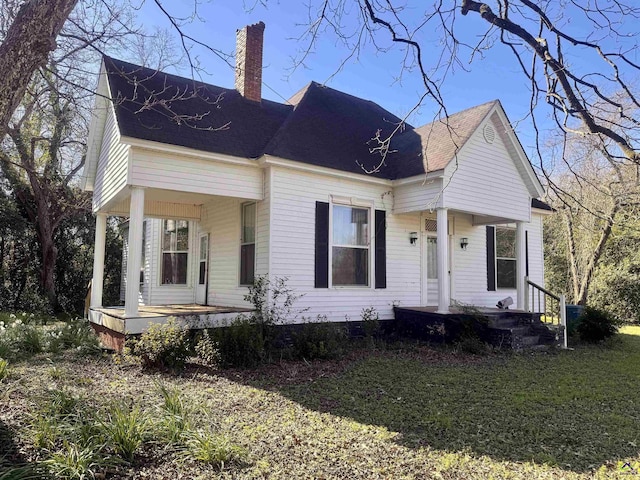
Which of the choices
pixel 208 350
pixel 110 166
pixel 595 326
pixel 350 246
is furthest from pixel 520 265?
pixel 110 166

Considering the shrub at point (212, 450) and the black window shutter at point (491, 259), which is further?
the black window shutter at point (491, 259)

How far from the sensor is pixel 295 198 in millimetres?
9617

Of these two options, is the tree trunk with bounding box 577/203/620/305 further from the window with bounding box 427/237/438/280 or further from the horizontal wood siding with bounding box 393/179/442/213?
the horizontal wood siding with bounding box 393/179/442/213

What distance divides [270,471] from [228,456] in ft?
1.31

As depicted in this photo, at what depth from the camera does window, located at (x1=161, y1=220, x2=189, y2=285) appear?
13000mm

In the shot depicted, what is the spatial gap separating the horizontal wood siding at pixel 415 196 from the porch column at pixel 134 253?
5879 mm

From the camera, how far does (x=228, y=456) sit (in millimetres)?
3809

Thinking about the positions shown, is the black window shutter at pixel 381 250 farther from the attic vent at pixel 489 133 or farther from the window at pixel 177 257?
the window at pixel 177 257

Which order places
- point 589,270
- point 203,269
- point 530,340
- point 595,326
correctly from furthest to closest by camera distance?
point 589,270, point 203,269, point 595,326, point 530,340

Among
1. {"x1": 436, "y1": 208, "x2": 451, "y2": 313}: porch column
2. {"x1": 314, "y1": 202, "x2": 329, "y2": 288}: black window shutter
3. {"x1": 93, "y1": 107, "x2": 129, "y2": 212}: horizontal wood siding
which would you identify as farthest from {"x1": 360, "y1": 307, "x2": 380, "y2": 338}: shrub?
{"x1": 93, "y1": 107, "x2": 129, "y2": 212}: horizontal wood siding

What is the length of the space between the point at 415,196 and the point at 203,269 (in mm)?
6087

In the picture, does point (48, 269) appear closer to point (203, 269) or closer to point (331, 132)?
point (203, 269)

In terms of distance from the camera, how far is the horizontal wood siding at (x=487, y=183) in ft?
34.3

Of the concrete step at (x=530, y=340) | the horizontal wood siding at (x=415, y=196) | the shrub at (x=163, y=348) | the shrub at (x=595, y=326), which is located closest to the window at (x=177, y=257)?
the shrub at (x=163, y=348)
